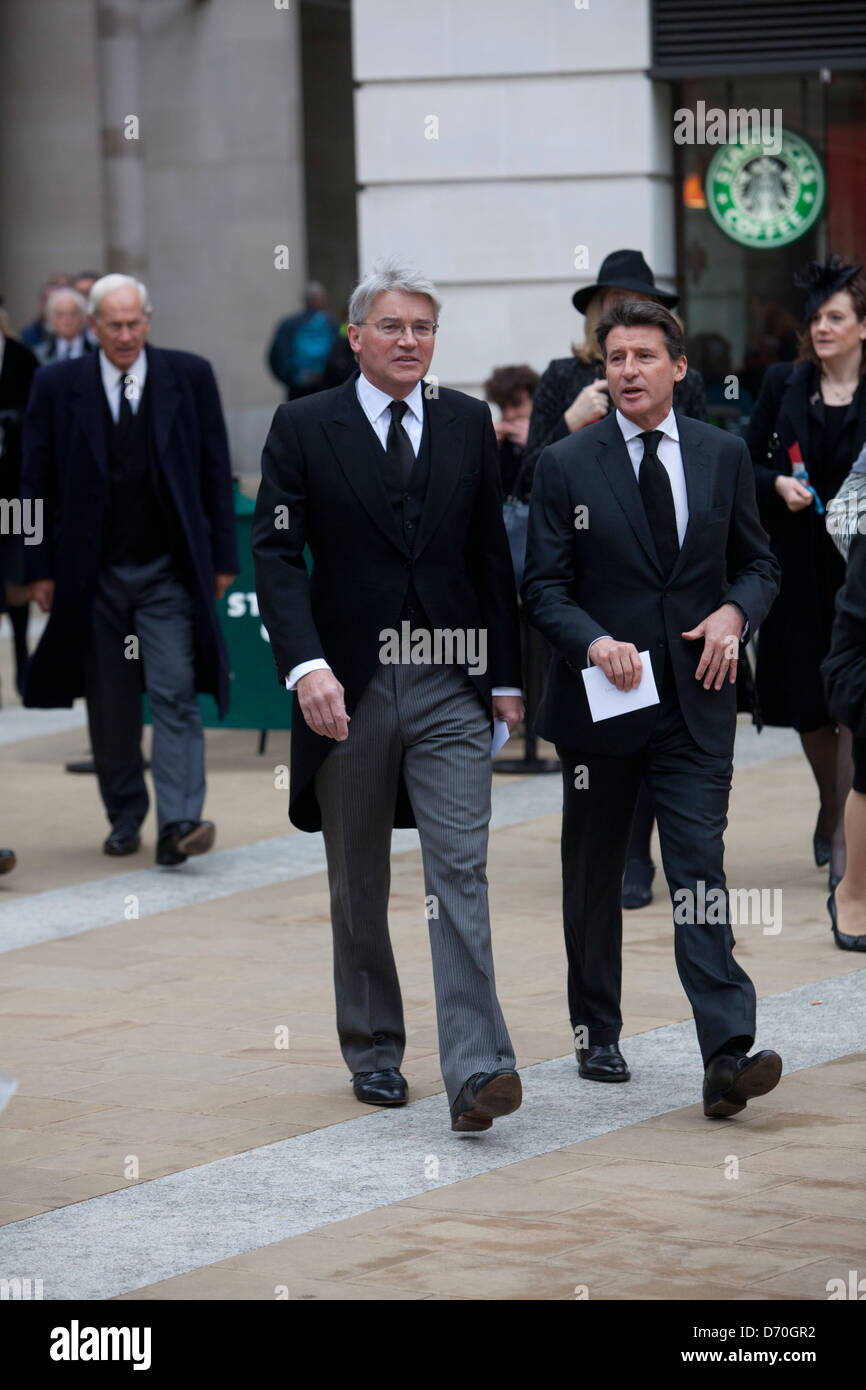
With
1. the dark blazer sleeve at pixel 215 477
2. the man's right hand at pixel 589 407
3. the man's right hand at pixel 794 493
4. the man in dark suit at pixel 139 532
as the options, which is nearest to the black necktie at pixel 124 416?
the man in dark suit at pixel 139 532

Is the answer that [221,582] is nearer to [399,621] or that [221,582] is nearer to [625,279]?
[625,279]

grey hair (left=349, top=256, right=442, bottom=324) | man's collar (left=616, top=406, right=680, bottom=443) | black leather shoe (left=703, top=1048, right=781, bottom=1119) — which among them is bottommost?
black leather shoe (left=703, top=1048, right=781, bottom=1119)

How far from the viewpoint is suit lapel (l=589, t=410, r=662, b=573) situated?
5.71 m

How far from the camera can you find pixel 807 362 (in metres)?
8.19

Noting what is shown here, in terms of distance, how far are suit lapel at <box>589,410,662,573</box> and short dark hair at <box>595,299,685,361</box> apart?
0.23m

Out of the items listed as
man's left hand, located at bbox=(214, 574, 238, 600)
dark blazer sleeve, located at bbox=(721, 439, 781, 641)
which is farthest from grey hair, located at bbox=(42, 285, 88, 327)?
dark blazer sleeve, located at bbox=(721, 439, 781, 641)

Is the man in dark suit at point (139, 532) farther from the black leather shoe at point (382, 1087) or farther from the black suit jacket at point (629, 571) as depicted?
the black suit jacket at point (629, 571)

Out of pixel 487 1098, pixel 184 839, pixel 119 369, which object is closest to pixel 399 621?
pixel 487 1098

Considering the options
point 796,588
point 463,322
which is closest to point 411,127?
point 463,322

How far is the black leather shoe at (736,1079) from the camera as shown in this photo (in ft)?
17.8

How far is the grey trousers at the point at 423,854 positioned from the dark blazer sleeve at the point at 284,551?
23 cm

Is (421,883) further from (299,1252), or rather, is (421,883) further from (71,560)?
(299,1252)

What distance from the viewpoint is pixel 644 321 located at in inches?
223

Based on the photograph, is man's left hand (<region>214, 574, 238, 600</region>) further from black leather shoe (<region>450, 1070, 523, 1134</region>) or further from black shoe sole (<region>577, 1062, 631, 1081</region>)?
black leather shoe (<region>450, 1070, 523, 1134</region>)
